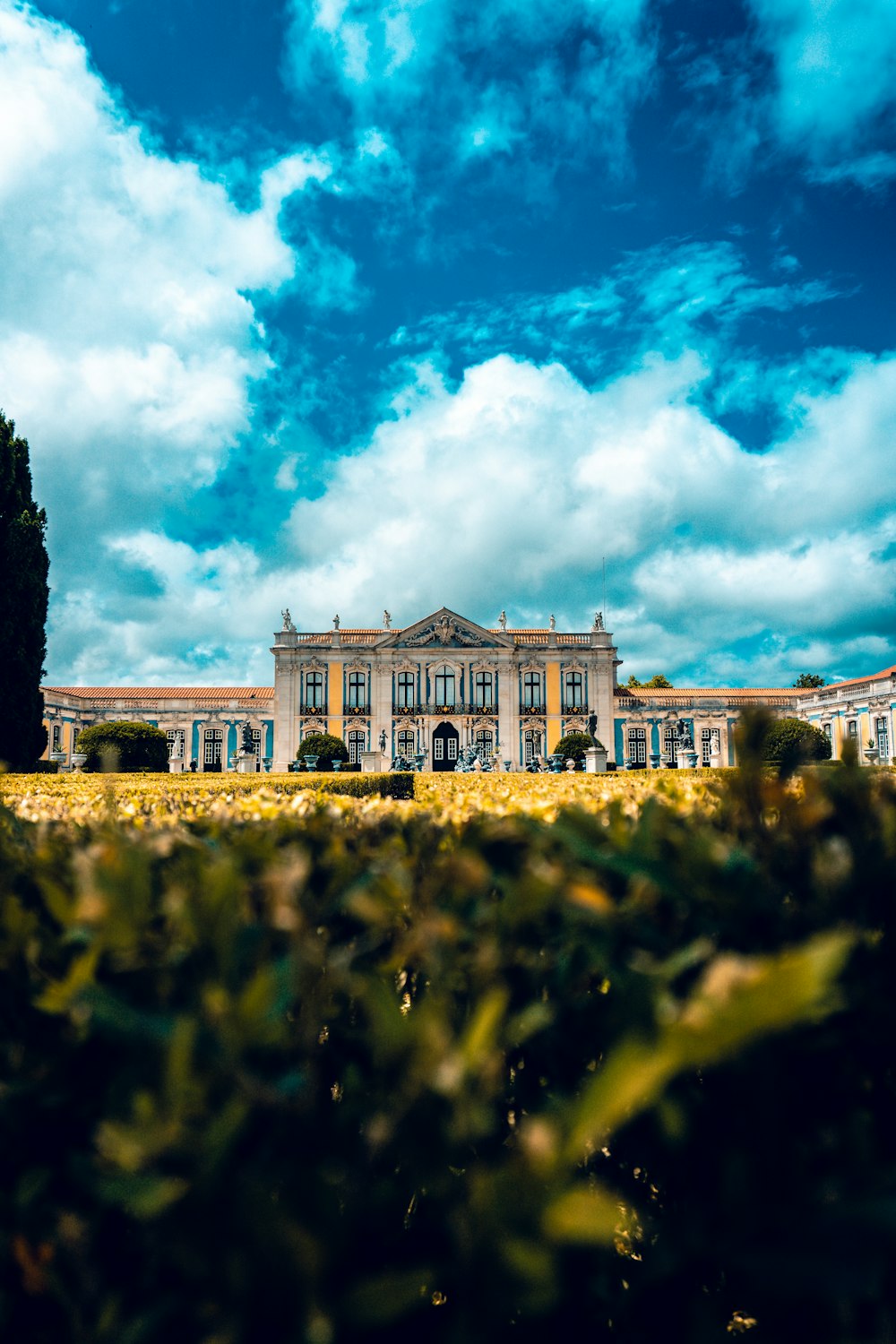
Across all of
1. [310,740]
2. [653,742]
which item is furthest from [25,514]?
[653,742]

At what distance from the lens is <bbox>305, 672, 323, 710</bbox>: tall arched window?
1549 inches

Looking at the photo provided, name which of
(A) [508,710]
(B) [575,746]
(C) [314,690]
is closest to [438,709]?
(A) [508,710]

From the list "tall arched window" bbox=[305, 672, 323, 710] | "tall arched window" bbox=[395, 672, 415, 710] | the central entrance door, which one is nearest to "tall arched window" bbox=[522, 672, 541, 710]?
the central entrance door

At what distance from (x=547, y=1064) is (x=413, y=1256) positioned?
1.09ft

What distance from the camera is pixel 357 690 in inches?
1561

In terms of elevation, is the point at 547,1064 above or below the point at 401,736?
below

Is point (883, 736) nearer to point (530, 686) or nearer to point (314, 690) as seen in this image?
point (530, 686)

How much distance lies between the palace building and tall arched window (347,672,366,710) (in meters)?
0.07

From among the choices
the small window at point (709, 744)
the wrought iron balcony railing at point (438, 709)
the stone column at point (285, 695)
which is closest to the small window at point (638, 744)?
the small window at point (709, 744)

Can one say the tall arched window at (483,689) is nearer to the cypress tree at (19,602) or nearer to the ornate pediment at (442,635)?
the ornate pediment at (442,635)

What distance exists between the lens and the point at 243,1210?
0.61 metres

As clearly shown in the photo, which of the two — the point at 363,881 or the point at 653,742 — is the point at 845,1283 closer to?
the point at 363,881

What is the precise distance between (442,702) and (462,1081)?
38.9 meters

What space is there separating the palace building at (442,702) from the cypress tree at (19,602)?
19.1 metres
